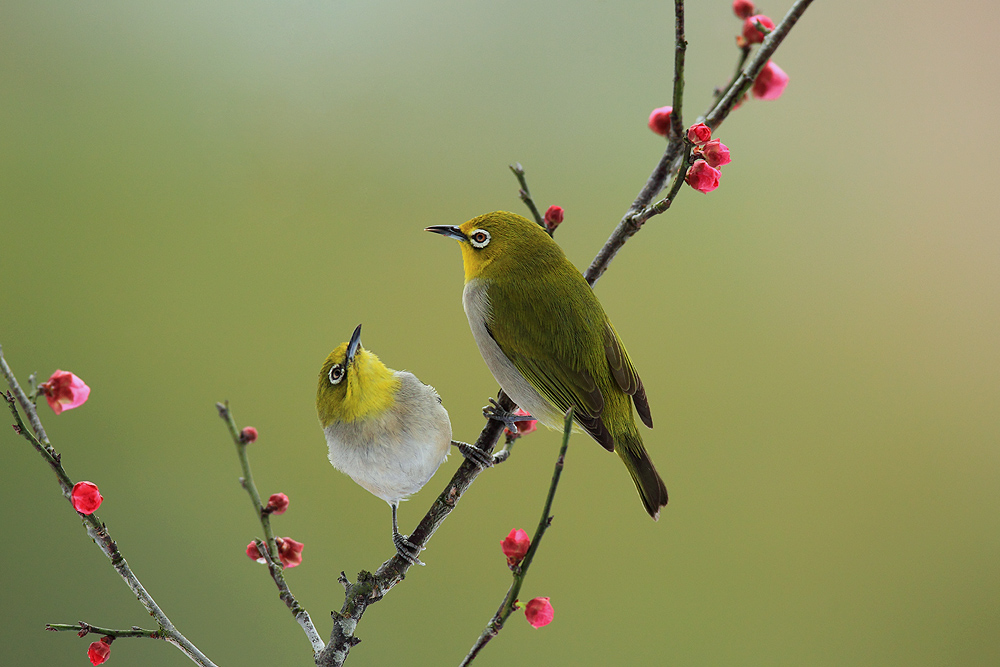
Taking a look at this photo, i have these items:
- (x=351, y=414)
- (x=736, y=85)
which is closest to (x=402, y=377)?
(x=351, y=414)

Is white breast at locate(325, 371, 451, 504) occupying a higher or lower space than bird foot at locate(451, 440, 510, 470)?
lower

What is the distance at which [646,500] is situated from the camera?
0.66 metres

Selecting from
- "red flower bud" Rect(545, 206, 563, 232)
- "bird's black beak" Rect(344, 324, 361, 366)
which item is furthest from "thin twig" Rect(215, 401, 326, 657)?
"red flower bud" Rect(545, 206, 563, 232)

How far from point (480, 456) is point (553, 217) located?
0.83 ft

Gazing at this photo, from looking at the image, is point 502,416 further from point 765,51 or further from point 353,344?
point 765,51

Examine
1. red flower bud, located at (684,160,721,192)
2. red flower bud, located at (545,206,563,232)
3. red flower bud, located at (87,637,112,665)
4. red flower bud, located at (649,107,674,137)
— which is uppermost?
red flower bud, located at (649,107,674,137)

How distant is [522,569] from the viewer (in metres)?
0.54

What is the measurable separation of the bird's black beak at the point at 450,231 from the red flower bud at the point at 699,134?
220mm

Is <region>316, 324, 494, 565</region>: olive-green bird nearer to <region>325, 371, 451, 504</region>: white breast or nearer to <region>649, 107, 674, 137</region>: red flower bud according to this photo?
<region>325, 371, 451, 504</region>: white breast

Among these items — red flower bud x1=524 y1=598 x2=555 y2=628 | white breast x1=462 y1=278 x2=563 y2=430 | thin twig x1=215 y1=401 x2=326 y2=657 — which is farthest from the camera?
white breast x1=462 y1=278 x2=563 y2=430

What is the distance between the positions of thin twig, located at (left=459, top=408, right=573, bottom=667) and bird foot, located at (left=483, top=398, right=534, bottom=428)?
11 cm

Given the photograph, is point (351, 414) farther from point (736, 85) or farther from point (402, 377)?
point (736, 85)

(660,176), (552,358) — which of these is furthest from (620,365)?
(660,176)

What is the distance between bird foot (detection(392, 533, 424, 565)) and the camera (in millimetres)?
590
